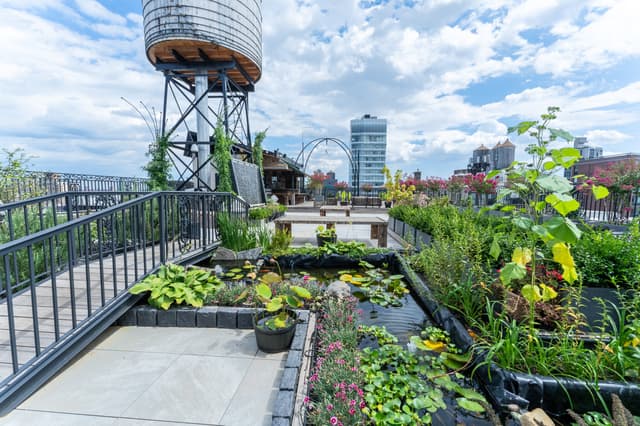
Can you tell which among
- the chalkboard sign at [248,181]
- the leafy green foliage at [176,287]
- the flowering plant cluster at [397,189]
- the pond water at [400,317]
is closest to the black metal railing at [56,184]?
the chalkboard sign at [248,181]

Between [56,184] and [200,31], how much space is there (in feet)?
24.0

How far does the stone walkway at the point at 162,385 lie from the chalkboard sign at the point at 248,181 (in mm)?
6362

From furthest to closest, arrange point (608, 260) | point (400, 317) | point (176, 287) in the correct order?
point (400, 317) → point (176, 287) → point (608, 260)

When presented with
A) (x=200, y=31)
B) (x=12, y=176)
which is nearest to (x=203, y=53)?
(x=200, y=31)

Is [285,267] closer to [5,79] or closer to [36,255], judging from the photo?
[36,255]

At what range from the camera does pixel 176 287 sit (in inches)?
96.7

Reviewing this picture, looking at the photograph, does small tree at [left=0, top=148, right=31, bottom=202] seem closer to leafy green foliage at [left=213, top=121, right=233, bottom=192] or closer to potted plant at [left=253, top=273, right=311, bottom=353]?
leafy green foliage at [left=213, top=121, right=233, bottom=192]

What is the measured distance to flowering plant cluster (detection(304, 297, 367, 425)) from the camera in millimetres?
1223

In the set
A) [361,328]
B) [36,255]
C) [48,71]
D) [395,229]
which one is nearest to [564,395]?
[361,328]

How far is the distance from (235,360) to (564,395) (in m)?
1.95

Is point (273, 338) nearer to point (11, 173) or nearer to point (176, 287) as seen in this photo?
point (176, 287)

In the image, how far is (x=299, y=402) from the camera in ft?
4.52

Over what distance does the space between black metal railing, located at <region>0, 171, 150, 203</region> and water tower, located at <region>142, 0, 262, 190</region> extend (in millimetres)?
2753

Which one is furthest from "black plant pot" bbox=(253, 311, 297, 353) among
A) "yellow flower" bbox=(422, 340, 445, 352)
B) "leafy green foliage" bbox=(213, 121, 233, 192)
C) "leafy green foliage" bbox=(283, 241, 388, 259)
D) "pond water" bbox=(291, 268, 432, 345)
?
"leafy green foliage" bbox=(213, 121, 233, 192)
